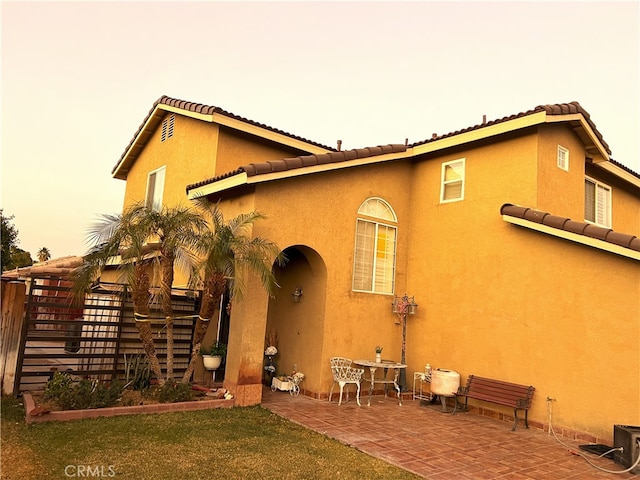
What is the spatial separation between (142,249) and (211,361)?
10.7 feet

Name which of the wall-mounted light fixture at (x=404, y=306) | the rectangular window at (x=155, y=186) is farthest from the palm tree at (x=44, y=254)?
the wall-mounted light fixture at (x=404, y=306)

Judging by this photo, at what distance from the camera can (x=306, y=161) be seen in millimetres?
10141

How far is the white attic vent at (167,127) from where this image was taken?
1518cm

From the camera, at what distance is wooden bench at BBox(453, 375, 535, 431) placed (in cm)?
911

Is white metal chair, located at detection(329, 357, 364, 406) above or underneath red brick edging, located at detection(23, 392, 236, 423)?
above

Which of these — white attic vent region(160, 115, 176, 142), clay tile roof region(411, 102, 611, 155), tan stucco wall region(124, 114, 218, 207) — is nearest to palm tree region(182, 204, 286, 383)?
tan stucco wall region(124, 114, 218, 207)

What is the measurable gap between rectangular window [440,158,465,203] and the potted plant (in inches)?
268

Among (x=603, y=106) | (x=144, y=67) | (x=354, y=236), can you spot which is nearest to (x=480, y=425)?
(x=354, y=236)

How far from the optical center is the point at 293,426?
824 centimetres

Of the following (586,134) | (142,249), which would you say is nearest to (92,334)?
(142,249)

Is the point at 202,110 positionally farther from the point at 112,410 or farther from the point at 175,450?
the point at 175,450

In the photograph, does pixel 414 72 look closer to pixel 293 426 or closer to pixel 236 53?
pixel 236 53

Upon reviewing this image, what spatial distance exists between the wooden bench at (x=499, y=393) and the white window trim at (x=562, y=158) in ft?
17.4

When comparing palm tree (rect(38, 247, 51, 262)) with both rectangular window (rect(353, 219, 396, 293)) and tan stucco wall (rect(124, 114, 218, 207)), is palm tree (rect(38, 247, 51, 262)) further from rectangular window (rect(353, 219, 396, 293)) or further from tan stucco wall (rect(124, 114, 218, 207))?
rectangular window (rect(353, 219, 396, 293))
